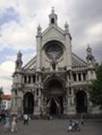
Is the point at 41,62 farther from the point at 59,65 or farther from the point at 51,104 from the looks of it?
the point at 51,104

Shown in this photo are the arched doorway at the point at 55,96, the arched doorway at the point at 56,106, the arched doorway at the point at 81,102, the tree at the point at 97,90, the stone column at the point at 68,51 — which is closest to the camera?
the tree at the point at 97,90

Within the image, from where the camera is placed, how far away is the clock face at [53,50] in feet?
182

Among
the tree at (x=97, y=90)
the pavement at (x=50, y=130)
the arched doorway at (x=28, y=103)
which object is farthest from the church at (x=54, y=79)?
the pavement at (x=50, y=130)

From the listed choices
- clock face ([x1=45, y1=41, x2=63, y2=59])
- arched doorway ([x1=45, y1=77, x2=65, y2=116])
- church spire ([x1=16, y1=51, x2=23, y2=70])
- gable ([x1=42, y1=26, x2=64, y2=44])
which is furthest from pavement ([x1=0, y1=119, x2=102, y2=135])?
gable ([x1=42, y1=26, x2=64, y2=44])

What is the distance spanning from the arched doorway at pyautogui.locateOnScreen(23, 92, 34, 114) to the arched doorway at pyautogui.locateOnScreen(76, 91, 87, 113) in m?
10.1

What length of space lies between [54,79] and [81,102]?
7.64m

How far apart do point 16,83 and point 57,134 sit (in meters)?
32.9

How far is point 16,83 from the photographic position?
2058 inches

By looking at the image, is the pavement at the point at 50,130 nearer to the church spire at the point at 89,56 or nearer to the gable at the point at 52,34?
the church spire at the point at 89,56

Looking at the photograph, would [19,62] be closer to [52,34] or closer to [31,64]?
[31,64]

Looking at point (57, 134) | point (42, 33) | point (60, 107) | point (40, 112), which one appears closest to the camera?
point (57, 134)

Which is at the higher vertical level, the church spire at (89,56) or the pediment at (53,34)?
the pediment at (53,34)

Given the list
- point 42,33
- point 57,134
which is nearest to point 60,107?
point 42,33

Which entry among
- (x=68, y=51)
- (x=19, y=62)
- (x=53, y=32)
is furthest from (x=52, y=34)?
(x=19, y=62)
